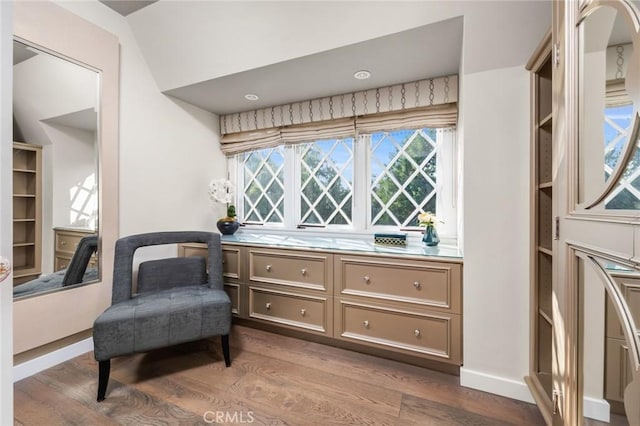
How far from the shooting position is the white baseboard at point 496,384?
56.4 inches

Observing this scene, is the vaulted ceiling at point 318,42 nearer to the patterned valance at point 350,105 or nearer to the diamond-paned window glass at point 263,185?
the patterned valance at point 350,105

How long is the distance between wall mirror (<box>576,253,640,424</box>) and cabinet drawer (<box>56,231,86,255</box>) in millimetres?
2745

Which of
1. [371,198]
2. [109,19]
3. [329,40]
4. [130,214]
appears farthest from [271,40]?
[130,214]

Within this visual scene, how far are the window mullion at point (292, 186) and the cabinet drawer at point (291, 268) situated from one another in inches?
28.7

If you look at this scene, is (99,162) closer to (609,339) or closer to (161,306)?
(161,306)

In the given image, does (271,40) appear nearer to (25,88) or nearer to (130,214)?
(25,88)

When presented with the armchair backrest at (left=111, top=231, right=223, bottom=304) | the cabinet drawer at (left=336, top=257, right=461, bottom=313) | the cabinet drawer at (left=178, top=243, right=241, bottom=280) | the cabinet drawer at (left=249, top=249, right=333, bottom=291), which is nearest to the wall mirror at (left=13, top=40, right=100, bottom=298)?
the armchair backrest at (left=111, top=231, right=223, bottom=304)

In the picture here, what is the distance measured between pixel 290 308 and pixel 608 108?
201cm

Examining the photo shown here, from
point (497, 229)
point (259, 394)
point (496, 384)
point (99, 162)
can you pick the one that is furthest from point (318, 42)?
point (496, 384)

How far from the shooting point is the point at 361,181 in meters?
2.52

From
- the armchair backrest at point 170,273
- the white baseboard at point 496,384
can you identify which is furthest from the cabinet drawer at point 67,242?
the white baseboard at point 496,384

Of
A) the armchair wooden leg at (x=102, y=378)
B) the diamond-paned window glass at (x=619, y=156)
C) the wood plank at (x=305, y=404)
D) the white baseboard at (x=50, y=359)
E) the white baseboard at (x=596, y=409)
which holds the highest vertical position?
the diamond-paned window glass at (x=619, y=156)

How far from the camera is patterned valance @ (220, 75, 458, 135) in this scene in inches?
82.4

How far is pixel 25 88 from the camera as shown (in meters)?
1.62
